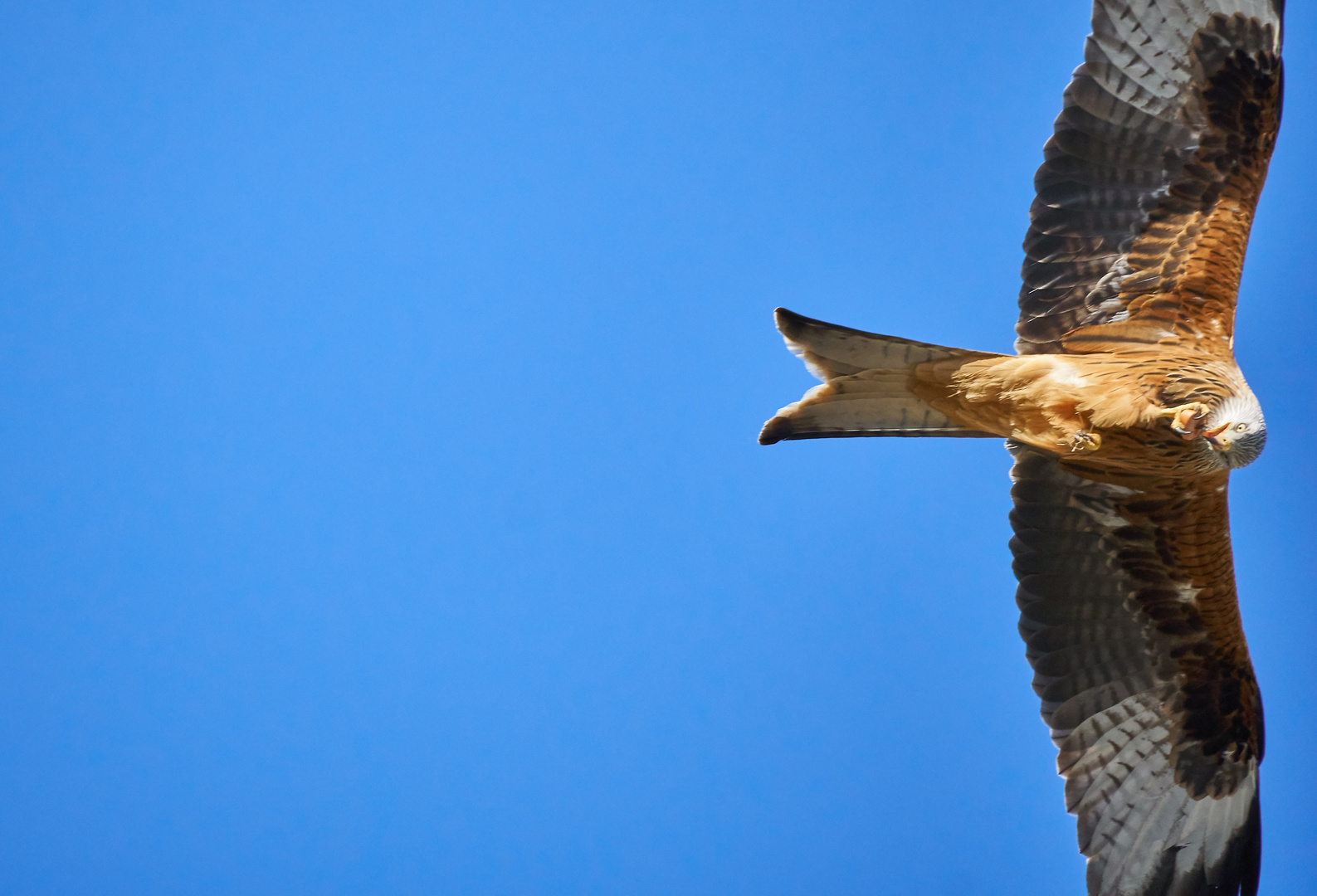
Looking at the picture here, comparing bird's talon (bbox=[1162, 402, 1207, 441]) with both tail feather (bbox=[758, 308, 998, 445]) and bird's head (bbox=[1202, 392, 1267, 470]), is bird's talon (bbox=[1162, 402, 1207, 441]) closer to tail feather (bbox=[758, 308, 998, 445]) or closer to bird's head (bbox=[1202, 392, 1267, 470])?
bird's head (bbox=[1202, 392, 1267, 470])

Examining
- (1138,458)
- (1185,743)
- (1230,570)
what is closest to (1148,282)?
(1138,458)

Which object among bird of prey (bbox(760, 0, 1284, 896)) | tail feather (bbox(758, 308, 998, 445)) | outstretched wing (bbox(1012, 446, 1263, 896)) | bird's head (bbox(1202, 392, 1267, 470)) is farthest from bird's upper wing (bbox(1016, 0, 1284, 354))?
outstretched wing (bbox(1012, 446, 1263, 896))

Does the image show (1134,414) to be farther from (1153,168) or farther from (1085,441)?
(1153,168)

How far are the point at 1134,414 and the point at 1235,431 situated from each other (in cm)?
26

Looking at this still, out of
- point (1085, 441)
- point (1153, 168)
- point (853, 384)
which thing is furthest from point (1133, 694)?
point (1153, 168)

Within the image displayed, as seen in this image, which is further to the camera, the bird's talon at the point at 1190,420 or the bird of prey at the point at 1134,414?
the bird of prey at the point at 1134,414

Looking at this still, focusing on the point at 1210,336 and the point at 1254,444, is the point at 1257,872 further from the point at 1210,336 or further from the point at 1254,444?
the point at 1210,336

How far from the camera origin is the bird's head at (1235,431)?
2760mm

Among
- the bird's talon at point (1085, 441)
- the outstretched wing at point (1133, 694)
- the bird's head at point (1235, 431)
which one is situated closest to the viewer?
the bird's head at point (1235, 431)

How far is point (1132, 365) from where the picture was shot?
3.00 meters

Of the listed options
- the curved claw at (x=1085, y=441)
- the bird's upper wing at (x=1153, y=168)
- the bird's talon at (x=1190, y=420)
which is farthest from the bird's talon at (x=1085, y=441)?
the bird's upper wing at (x=1153, y=168)

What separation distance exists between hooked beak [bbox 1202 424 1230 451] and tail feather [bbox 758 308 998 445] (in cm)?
65

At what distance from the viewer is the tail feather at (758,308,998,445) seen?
2.98 meters

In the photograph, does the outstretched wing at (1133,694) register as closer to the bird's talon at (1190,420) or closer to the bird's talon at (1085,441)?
the bird's talon at (1085,441)
